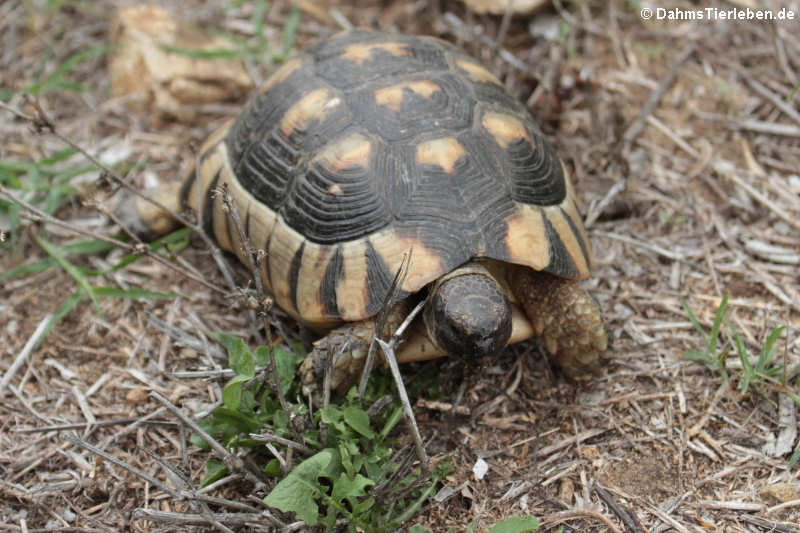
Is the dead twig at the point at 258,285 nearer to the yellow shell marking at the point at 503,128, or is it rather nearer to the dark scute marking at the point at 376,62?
the dark scute marking at the point at 376,62

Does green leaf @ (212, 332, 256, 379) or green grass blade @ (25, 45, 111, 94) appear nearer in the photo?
green leaf @ (212, 332, 256, 379)

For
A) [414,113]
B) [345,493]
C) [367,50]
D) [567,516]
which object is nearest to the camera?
[345,493]

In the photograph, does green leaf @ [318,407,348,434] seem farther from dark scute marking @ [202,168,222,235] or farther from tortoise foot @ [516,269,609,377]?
dark scute marking @ [202,168,222,235]

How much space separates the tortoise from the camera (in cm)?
222

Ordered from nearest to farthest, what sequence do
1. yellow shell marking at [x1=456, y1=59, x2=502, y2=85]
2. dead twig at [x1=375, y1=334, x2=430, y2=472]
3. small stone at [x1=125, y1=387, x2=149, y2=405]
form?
dead twig at [x1=375, y1=334, x2=430, y2=472] → small stone at [x1=125, y1=387, x2=149, y2=405] → yellow shell marking at [x1=456, y1=59, x2=502, y2=85]

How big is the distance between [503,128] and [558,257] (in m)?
0.52

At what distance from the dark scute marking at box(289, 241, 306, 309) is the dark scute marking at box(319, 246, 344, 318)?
14 centimetres

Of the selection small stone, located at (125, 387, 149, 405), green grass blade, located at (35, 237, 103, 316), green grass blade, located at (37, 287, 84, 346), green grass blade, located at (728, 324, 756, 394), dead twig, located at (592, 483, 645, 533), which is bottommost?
dead twig, located at (592, 483, 645, 533)

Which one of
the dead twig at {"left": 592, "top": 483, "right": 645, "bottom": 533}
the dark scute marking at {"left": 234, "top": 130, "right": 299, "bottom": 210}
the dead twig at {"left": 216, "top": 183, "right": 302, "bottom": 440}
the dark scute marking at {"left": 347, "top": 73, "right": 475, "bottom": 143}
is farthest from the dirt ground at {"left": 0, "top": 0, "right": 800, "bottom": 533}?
the dark scute marking at {"left": 347, "top": 73, "right": 475, "bottom": 143}

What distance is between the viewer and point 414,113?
95.4 inches

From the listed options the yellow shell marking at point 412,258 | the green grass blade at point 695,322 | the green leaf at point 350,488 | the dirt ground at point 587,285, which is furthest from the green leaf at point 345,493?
the green grass blade at point 695,322

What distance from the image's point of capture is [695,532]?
6.49ft

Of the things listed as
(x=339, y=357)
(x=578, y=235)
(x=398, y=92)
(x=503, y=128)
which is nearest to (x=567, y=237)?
(x=578, y=235)

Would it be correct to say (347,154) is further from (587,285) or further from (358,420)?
(587,285)
